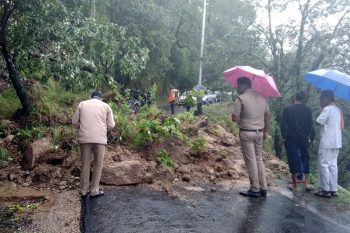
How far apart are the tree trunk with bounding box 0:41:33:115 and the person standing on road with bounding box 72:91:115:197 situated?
3034 millimetres

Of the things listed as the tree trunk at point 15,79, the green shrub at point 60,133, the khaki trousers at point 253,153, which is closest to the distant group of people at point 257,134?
the khaki trousers at point 253,153

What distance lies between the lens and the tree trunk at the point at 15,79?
739 cm

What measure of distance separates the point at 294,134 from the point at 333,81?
113 centimetres

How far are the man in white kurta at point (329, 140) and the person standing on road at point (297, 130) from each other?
9.6 inches

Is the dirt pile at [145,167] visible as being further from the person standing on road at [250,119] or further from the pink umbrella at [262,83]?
the pink umbrella at [262,83]

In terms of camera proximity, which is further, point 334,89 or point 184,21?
point 184,21

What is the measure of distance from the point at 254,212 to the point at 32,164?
13.0 ft

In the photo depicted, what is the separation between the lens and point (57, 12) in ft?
23.0

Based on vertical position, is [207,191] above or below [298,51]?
below

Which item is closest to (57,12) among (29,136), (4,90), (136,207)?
(29,136)

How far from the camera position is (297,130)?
6352mm

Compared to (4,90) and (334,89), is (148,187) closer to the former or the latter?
(334,89)

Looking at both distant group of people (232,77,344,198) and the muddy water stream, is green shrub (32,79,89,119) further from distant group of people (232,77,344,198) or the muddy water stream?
distant group of people (232,77,344,198)

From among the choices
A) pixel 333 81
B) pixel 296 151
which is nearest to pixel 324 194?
pixel 296 151
